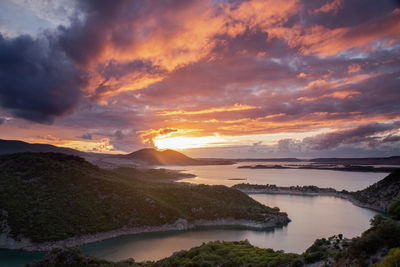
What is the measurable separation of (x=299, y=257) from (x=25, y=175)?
72658 millimetres

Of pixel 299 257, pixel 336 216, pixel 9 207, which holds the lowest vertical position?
pixel 336 216

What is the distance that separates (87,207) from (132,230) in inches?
500

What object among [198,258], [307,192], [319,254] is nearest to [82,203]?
[198,258]

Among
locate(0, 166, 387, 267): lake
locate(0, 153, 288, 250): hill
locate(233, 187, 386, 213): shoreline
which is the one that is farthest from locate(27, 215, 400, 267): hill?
locate(233, 187, 386, 213): shoreline

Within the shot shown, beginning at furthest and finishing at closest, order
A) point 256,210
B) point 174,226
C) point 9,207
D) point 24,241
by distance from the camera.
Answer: point 256,210 → point 174,226 → point 9,207 → point 24,241

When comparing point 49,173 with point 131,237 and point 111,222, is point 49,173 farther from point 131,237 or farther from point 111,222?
point 131,237

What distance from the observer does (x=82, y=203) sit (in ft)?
194

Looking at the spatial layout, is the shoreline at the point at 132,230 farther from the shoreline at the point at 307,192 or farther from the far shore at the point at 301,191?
the far shore at the point at 301,191

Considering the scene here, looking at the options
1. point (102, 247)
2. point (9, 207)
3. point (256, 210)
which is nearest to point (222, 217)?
point (256, 210)

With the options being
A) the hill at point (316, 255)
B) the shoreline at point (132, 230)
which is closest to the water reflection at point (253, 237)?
the shoreline at point (132, 230)

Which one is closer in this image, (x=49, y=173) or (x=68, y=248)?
(x=68, y=248)

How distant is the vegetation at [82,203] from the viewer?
1981 inches

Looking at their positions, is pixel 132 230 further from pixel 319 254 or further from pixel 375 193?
pixel 375 193

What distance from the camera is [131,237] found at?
5331cm
